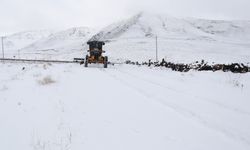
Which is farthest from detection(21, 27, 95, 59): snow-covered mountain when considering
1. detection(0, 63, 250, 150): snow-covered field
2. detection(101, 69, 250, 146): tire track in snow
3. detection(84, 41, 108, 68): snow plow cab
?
detection(101, 69, 250, 146): tire track in snow

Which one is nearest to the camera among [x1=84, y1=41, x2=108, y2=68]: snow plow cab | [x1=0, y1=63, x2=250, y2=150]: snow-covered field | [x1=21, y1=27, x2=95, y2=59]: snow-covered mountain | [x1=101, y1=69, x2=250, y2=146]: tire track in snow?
[x1=0, y1=63, x2=250, y2=150]: snow-covered field

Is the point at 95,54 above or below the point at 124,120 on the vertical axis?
above

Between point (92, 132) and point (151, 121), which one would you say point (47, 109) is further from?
point (151, 121)

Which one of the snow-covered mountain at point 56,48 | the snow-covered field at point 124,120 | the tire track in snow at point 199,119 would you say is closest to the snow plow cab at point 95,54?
the snow-covered field at point 124,120

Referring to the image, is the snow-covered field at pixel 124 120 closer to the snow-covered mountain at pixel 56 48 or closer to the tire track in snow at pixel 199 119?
the tire track in snow at pixel 199 119

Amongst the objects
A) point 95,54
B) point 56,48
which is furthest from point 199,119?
point 56,48

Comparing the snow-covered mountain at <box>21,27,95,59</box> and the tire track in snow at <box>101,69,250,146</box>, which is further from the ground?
the snow-covered mountain at <box>21,27,95,59</box>

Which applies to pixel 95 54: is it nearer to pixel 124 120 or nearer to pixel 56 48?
pixel 124 120

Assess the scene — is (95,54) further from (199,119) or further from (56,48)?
(56,48)

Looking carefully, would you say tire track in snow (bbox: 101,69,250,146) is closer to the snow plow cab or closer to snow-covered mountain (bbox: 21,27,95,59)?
the snow plow cab

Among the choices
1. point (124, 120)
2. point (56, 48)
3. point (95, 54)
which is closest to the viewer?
point (124, 120)

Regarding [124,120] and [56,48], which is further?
[56,48]

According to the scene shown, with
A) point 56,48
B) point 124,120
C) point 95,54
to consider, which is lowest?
point 124,120

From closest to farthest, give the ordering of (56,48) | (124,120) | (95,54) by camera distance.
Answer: (124,120) < (95,54) < (56,48)
